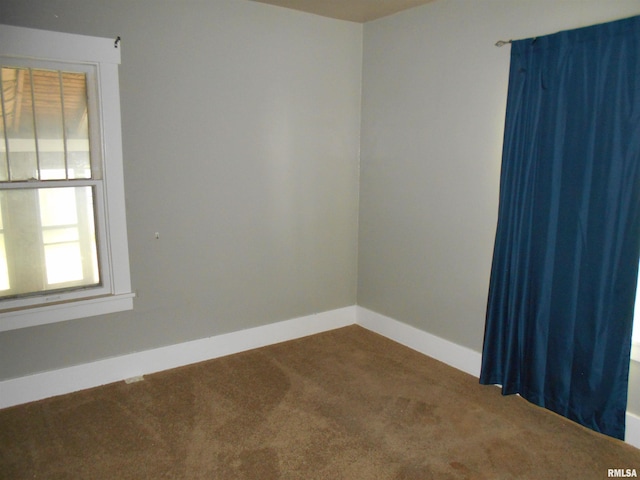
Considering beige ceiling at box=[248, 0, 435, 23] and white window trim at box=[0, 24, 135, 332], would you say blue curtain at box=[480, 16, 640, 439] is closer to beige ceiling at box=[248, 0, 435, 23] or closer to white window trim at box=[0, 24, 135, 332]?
beige ceiling at box=[248, 0, 435, 23]

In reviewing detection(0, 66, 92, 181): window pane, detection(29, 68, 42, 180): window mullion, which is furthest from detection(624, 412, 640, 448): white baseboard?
detection(29, 68, 42, 180): window mullion

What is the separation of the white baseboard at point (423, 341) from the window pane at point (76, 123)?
2372 mm

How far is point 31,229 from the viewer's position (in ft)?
8.94

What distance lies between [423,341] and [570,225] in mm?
1402

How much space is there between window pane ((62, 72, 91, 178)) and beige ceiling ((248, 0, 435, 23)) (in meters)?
1.31

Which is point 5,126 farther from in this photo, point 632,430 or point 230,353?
point 632,430

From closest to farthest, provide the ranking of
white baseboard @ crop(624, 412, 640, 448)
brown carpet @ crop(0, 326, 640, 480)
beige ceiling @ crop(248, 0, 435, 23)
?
brown carpet @ crop(0, 326, 640, 480), white baseboard @ crop(624, 412, 640, 448), beige ceiling @ crop(248, 0, 435, 23)

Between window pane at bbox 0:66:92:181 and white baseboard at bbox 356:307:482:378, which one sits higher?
window pane at bbox 0:66:92:181

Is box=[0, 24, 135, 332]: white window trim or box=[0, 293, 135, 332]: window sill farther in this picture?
box=[0, 293, 135, 332]: window sill

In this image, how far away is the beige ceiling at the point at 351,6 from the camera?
3.19 m

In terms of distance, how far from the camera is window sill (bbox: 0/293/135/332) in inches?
105

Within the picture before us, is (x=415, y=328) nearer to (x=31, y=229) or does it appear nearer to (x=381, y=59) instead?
(x=381, y=59)

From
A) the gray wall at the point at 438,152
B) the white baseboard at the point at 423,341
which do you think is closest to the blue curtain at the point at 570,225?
the gray wall at the point at 438,152

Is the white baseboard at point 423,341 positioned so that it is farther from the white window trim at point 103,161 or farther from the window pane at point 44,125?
the window pane at point 44,125
